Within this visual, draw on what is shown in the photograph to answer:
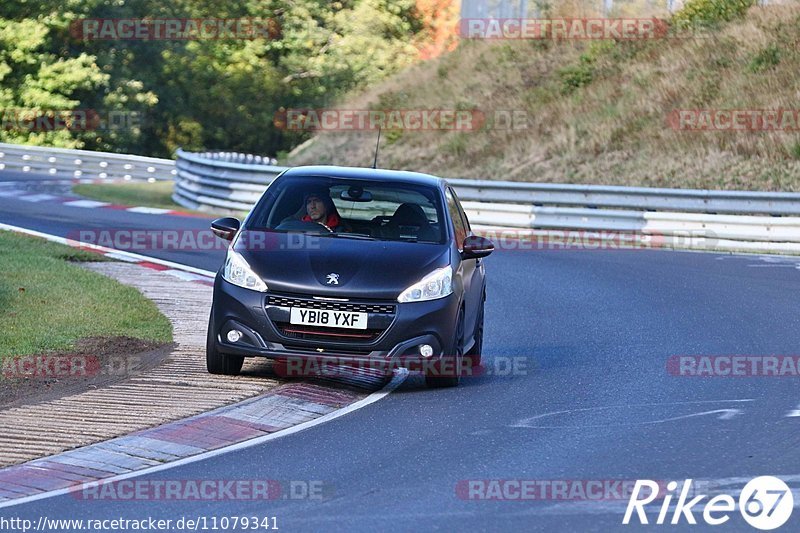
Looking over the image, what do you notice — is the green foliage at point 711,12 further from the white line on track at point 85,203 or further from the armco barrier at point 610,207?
the white line on track at point 85,203

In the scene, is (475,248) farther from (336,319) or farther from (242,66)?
(242,66)

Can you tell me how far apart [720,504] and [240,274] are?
4.52m

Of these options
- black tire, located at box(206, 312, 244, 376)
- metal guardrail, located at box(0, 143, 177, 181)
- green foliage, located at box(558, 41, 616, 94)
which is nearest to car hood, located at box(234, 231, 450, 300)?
black tire, located at box(206, 312, 244, 376)

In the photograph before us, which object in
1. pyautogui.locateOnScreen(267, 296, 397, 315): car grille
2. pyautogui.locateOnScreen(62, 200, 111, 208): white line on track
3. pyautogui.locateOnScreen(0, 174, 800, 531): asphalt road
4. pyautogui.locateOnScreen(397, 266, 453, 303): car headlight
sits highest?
pyautogui.locateOnScreen(397, 266, 453, 303): car headlight

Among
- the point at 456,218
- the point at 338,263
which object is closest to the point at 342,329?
the point at 338,263

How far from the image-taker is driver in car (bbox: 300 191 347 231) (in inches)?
450

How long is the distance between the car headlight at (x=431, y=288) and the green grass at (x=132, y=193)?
69.2 feet

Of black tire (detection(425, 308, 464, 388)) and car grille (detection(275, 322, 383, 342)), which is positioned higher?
car grille (detection(275, 322, 383, 342))

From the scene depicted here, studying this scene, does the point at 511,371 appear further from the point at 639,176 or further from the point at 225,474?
the point at 639,176

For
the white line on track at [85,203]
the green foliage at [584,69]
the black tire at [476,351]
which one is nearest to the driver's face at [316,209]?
the black tire at [476,351]

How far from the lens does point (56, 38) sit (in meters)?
55.6

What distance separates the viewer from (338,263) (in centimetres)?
1048

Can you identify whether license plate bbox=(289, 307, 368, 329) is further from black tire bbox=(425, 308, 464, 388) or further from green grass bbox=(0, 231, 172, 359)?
green grass bbox=(0, 231, 172, 359)

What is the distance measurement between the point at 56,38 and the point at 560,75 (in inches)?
955
